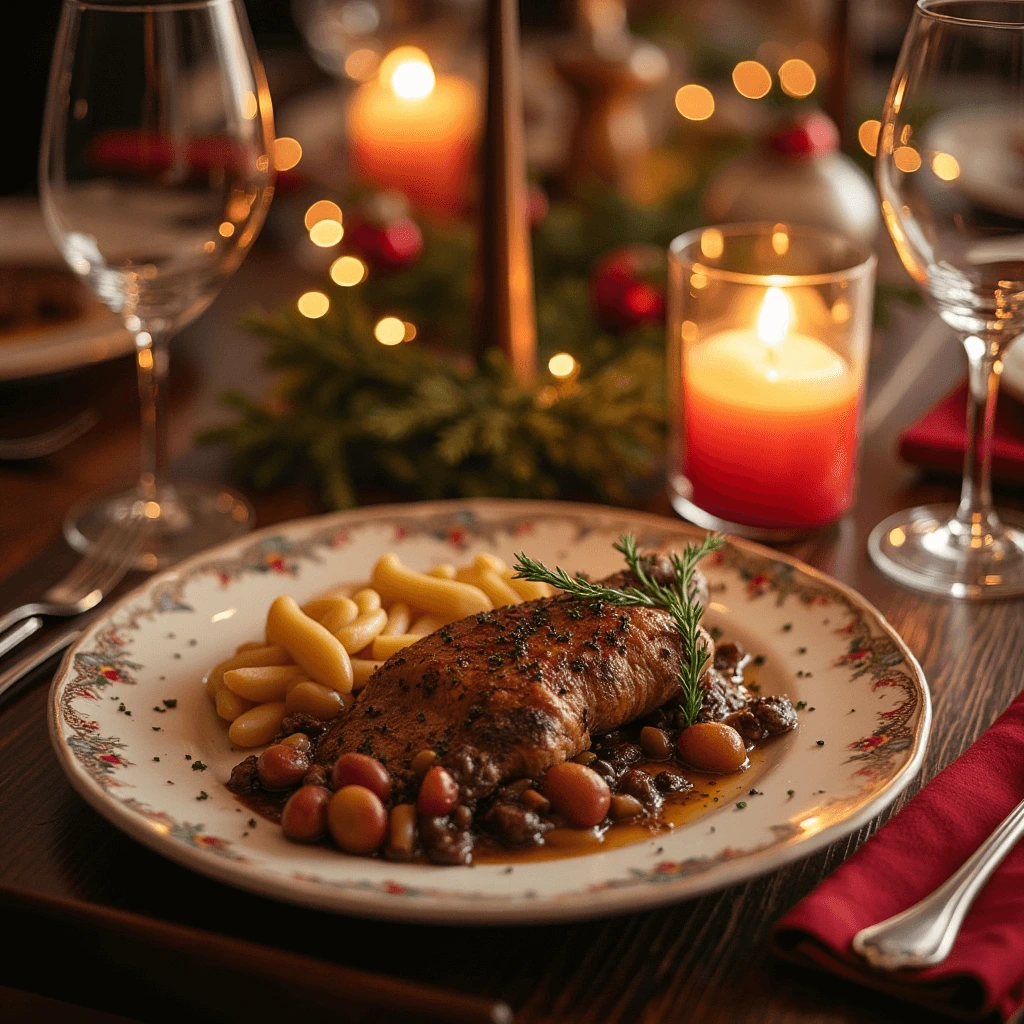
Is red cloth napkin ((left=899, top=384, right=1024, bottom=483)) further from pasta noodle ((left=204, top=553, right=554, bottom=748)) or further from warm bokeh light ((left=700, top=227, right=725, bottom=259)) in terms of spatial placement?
pasta noodle ((left=204, top=553, right=554, bottom=748))

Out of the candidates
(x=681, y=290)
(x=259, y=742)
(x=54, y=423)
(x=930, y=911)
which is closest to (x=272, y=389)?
(x=54, y=423)

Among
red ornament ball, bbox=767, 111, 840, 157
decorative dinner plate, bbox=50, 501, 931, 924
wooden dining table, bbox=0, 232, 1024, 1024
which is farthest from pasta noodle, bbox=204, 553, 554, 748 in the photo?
red ornament ball, bbox=767, 111, 840, 157

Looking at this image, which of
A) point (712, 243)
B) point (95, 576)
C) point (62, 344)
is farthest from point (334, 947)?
point (62, 344)

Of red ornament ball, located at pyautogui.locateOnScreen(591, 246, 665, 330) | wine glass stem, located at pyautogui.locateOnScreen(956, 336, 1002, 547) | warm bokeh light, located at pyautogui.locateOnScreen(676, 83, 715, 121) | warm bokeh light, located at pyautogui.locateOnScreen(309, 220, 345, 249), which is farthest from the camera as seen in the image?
warm bokeh light, located at pyautogui.locateOnScreen(676, 83, 715, 121)

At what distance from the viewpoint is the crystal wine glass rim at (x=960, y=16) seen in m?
1.35

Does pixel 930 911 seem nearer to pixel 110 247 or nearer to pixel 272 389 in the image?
pixel 110 247

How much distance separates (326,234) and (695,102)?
Result: 1171 millimetres

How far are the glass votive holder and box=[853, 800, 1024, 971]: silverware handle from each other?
2.31 ft

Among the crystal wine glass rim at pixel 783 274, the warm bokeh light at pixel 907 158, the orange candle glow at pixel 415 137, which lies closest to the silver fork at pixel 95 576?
the crystal wine glass rim at pixel 783 274

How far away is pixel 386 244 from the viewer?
2.25 meters

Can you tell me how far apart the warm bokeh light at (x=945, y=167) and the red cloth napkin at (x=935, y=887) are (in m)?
0.65

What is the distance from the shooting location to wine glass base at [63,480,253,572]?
5.45 ft

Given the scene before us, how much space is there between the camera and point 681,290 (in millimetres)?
1688

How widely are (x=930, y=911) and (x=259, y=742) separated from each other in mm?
589
